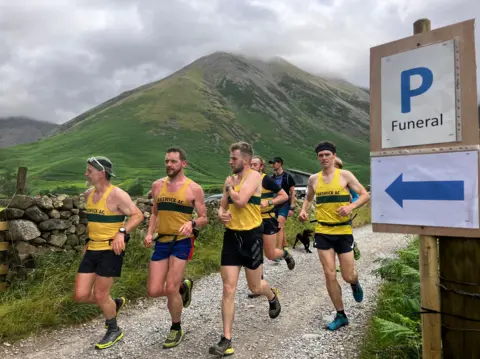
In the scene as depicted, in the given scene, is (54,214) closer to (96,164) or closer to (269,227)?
(96,164)

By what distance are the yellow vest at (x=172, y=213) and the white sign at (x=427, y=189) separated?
2.83 metres

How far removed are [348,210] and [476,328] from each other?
2.84m

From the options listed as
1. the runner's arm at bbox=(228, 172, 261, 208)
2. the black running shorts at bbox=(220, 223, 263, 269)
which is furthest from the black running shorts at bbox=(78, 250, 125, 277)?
the runner's arm at bbox=(228, 172, 261, 208)

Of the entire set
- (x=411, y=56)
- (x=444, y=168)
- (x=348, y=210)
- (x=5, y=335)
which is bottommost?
(x=5, y=335)

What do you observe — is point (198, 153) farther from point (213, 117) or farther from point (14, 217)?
point (14, 217)

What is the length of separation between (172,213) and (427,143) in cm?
334

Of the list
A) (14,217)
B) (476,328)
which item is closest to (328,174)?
(476,328)

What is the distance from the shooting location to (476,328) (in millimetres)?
2250

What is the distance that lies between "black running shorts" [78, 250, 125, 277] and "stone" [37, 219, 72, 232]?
2.32m

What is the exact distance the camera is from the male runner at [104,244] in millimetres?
4797

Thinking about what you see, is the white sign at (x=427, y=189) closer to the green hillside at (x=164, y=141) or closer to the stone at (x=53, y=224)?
the stone at (x=53, y=224)

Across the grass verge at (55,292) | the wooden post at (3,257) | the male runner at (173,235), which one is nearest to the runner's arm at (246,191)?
the male runner at (173,235)

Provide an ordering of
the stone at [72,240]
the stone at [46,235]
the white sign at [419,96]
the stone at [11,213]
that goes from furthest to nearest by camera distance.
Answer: the stone at [72,240]
the stone at [46,235]
the stone at [11,213]
the white sign at [419,96]

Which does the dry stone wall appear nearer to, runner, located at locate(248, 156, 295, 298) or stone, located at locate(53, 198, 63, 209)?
stone, located at locate(53, 198, 63, 209)
